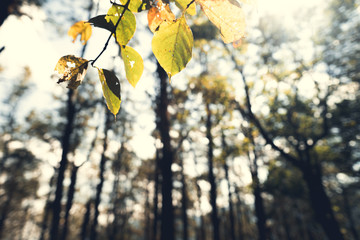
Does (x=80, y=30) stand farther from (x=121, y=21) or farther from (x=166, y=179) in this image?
(x=166, y=179)

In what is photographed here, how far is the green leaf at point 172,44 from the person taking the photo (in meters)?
0.43

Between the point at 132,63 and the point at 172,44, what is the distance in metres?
0.12

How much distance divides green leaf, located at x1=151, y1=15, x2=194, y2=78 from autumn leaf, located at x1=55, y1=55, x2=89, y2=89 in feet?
0.65

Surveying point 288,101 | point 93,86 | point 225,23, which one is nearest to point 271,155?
point 288,101

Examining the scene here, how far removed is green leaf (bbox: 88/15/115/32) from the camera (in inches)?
17.6

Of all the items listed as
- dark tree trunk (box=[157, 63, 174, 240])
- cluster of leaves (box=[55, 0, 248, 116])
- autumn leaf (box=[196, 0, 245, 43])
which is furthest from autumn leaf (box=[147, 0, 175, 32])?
dark tree trunk (box=[157, 63, 174, 240])

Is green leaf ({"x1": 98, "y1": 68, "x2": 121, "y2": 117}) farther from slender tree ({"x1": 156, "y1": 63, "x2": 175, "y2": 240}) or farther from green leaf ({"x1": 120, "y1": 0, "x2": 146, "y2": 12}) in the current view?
slender tree ({"x1": 156, "y1": 63, "x2": 175, "y2": 240})

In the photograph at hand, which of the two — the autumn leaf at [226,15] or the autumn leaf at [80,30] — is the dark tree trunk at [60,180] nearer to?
the autumn leaf at [80,30]

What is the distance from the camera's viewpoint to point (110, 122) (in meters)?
13.2

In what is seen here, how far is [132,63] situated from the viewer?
492mm

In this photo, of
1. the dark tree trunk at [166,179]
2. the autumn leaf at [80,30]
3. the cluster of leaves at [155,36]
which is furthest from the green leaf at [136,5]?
the dark tree trunk at [166,179]

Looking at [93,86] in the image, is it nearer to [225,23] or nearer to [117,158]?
[117,158]

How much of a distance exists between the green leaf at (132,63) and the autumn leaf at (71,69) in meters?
0.11

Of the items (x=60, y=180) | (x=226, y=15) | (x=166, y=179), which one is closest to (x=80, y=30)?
(x=226, y=15)
